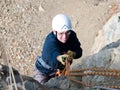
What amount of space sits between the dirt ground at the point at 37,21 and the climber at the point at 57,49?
4.42 metres

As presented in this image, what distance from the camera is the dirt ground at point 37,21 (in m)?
10.9

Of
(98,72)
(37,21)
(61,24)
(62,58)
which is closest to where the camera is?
(98,72)

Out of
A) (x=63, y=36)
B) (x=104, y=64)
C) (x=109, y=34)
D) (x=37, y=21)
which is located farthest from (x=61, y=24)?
(x=37, y=21)

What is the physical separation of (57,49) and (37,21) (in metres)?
6.93

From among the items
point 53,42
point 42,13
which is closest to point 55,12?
point 42,13

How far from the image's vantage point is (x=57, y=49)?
210 inches

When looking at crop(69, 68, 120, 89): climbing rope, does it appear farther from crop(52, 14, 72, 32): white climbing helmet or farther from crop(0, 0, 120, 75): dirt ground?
crop(0, 0, 120, 75): dirt ground

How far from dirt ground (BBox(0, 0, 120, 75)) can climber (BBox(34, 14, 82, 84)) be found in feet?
14.5

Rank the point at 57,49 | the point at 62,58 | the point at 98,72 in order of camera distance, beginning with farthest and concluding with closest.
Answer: the point at 57,49 → the point at 62,58 → the point at 98,72

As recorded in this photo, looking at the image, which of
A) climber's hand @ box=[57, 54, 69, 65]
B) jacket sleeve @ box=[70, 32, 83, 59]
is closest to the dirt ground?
jacket sleeve @ box=[70, 32, 83, 59]

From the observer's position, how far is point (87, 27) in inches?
444

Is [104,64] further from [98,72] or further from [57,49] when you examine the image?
[57,49]

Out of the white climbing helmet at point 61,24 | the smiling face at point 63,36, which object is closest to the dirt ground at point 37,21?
the white climbing helmet at point 61,24

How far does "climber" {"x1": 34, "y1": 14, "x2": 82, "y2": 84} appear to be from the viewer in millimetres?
5344
